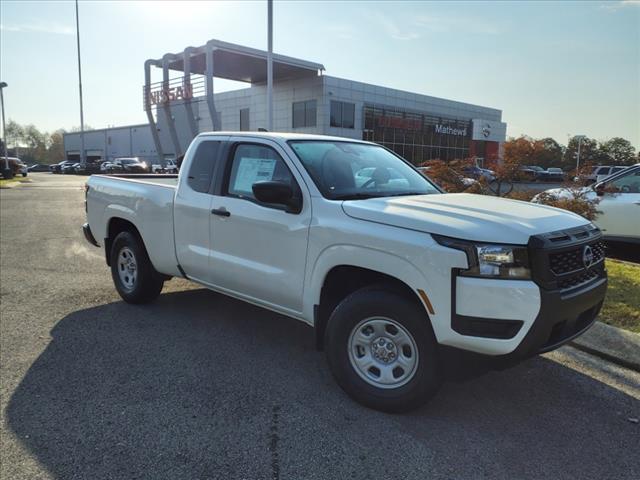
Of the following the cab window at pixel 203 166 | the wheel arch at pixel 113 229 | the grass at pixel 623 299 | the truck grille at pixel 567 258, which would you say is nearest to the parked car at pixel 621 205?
the grass at pixel 623 299

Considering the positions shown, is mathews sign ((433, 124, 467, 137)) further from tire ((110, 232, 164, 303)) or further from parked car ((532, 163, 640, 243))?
tire ((110, 232, 164, 303))

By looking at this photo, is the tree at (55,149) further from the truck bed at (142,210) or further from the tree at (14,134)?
the truck bed at (142,210)

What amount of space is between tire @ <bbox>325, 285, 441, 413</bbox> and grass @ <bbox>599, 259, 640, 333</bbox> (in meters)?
2.82

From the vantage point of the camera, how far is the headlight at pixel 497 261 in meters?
2.96

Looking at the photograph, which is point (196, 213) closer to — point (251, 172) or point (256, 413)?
point (251, 172)

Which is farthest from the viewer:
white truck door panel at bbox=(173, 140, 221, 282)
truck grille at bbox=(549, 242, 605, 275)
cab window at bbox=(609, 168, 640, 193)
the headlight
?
cab window at bbox=(609, 168, 640, 193)

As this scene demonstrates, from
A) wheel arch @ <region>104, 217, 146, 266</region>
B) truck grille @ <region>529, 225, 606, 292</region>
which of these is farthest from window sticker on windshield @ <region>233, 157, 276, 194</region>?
truck grille @ <region>529, 225, 606, 292</region>

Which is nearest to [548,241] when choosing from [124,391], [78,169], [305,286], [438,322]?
[438,322]

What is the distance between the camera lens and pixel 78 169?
61156 mm

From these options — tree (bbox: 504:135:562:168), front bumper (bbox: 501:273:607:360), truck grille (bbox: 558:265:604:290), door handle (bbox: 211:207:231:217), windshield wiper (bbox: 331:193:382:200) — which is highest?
tree (bbox: 504:135:562:168)

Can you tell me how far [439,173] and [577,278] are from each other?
4756mm

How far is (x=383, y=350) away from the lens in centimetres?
343

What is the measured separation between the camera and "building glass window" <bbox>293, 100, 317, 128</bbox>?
141 feet

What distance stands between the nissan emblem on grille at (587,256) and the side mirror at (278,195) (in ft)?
6.48
